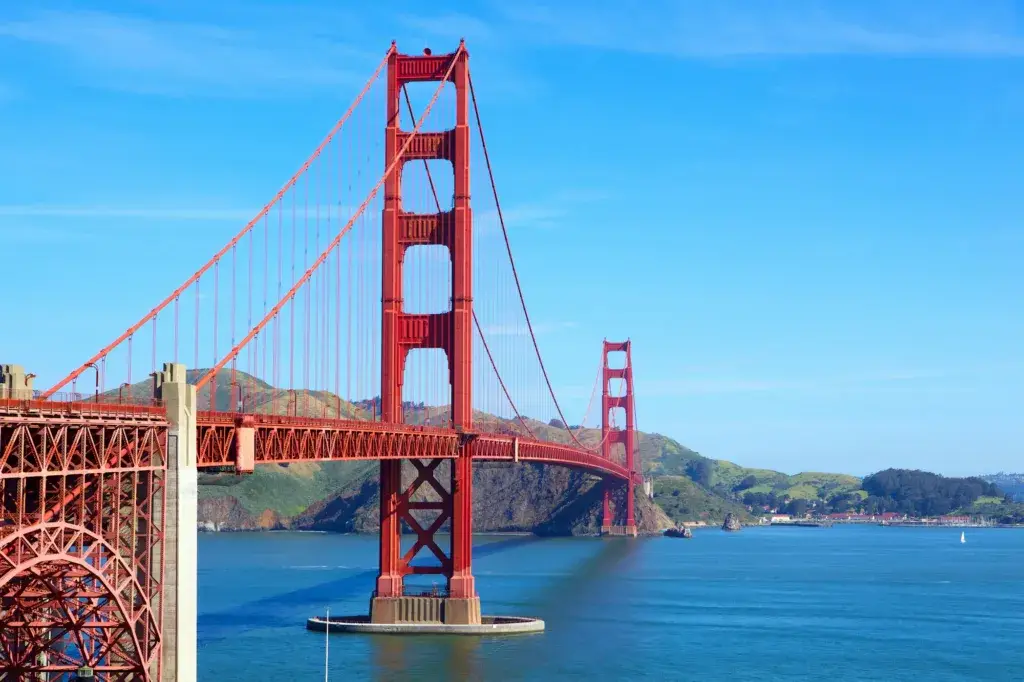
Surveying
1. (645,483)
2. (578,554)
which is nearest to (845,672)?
(578,554)

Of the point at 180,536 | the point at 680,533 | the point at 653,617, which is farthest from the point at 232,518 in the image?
the point at 180,536

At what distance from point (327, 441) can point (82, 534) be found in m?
18.2

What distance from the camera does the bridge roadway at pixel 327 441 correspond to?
139ft

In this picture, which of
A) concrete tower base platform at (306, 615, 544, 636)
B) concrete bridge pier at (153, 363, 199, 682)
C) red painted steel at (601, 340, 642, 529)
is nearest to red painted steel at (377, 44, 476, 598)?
concrete tower base platform at (306, 615, 544, 636)

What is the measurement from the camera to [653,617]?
253 feet

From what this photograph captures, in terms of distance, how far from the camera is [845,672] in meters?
58.5

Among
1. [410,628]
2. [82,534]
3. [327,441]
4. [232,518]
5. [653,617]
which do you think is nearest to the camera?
[82,534]

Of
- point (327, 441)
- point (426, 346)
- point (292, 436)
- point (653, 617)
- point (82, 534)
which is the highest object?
point (426, 346)

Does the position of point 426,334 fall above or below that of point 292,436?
above

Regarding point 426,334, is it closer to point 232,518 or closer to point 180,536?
point 180,536

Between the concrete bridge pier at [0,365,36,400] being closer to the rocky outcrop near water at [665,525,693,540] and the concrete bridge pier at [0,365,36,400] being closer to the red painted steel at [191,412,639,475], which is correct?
the red painted steel at [191,412,639,475]

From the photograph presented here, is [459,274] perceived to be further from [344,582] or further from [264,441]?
[344,582]

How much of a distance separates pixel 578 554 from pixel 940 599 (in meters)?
47.7

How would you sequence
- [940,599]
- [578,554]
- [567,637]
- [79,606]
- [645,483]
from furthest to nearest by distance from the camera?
[645,483], [578,554], [940,599], [567,637], [79,606]
